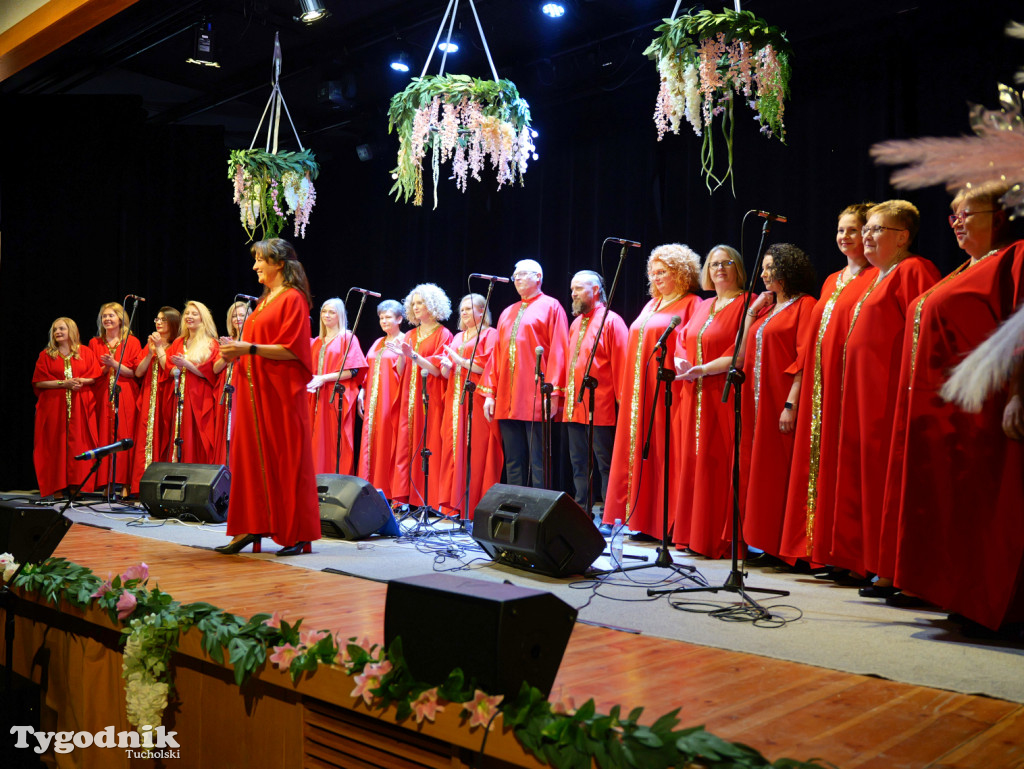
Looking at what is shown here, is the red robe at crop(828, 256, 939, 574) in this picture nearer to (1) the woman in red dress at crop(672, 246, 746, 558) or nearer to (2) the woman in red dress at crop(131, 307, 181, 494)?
(1) the woman in red dress at crop(672, 246, 746, 558)

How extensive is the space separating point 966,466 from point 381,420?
539 cm

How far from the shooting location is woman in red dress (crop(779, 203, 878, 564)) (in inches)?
168

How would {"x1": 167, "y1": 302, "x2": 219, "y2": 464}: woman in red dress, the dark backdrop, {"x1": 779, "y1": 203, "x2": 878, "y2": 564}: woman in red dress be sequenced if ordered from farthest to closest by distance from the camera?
{"x1": 167, "y1": 302, "x2": 219, "y2": 464}: woman in red dress → the dark backdrop → {"x1": 779, "y1": 203, "x2": 878, "y2": 564}: woman in red dress

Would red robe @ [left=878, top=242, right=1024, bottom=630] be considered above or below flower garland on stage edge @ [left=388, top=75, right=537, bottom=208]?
below

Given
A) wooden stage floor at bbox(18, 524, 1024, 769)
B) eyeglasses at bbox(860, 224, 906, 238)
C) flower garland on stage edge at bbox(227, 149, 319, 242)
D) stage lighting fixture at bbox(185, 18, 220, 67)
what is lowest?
wooden stage floor at bbox(18, 524, 1024, 769)

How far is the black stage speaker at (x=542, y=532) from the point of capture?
4168 millimetres

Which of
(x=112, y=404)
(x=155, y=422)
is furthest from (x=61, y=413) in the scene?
(x=155, y=422)

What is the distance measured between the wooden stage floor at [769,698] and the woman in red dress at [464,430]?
3.34 meters

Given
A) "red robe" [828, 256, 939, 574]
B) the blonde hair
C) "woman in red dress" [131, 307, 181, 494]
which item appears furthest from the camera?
"woman in red dress" [131, 307, 181, 494]

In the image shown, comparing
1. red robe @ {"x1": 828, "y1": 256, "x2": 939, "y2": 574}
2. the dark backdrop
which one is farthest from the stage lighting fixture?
red robe @ {"x1": 828, "y1": 256, "x2": 939, "y2": 574}

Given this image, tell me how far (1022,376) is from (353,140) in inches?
396

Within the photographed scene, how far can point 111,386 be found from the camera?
8.84m

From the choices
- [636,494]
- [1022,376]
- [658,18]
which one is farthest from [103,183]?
[1022,376]

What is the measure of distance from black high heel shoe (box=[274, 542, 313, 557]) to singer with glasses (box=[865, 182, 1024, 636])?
9.89 feet
